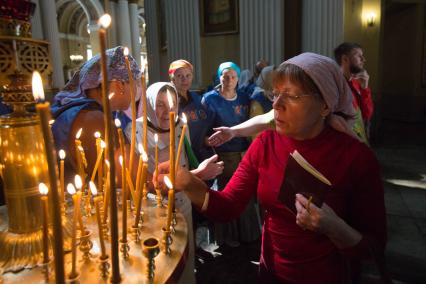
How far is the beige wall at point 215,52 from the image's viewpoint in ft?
25.0

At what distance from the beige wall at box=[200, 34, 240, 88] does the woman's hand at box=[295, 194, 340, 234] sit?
6.65 meters

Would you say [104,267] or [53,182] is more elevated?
[53,182]

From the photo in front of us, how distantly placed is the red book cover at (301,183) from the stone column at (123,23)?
578 inches

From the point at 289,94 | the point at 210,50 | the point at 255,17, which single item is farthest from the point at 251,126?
the point at 210,50

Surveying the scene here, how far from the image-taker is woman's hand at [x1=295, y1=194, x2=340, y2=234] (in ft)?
4.10

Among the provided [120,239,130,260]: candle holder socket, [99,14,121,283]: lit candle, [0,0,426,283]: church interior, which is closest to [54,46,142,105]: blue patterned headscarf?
[0,0,426,283]: church interior

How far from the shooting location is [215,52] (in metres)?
7.85

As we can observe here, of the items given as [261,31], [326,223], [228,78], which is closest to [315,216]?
[326,223]

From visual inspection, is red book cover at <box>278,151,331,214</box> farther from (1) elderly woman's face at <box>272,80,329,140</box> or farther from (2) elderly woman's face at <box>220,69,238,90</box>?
(2) elderly woman's face at <box>220,69,238,90</box>

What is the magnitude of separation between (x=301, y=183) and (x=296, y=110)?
31 cm

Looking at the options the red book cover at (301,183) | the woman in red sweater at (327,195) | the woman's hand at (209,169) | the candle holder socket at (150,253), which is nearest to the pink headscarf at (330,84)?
the woman in red sweater at (327,195)

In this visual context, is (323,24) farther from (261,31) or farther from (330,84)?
(330,84)

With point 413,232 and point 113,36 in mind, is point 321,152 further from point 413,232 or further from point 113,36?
point 113,36

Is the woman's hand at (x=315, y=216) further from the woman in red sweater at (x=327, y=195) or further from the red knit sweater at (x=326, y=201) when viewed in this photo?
the red knit sweater at (x=326, y=201)
